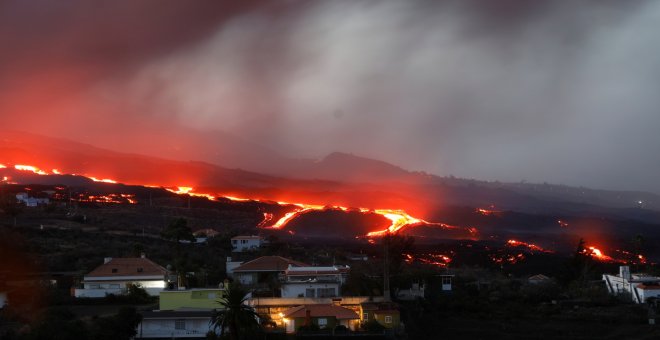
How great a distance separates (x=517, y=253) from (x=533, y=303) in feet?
108

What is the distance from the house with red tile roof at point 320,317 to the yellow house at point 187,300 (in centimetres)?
372

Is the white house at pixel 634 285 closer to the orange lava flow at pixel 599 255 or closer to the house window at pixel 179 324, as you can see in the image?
the orange lava flow at pixel 599 255

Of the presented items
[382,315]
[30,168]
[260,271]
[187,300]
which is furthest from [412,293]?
[30,168]

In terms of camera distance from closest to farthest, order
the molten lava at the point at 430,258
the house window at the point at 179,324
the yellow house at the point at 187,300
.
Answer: the house window at the point at 179,324, the yellow house at the point at 187,300, the molten lava at the point at 430,258

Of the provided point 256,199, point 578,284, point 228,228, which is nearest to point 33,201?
point 228,228

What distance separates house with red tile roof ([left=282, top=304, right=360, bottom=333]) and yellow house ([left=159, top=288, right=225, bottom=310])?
3.72 metres

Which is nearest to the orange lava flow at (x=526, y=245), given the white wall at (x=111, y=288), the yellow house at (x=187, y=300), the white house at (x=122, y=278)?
the white house at (x=122, y=278)

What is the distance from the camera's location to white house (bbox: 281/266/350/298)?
155 ft

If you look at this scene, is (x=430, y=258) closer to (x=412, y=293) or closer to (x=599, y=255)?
(x=599, y=255)

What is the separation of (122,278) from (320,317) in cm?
1568

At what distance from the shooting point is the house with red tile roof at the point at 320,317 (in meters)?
40.8

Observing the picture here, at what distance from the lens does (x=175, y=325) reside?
3941 centimetres

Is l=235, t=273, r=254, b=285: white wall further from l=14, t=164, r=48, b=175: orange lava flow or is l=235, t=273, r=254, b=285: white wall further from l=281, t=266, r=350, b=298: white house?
l=14, t=164, r=48, b=175: orange lava flow

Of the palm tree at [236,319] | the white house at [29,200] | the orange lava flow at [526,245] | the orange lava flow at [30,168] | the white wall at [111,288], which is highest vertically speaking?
the orange lava flow at [30,168]
